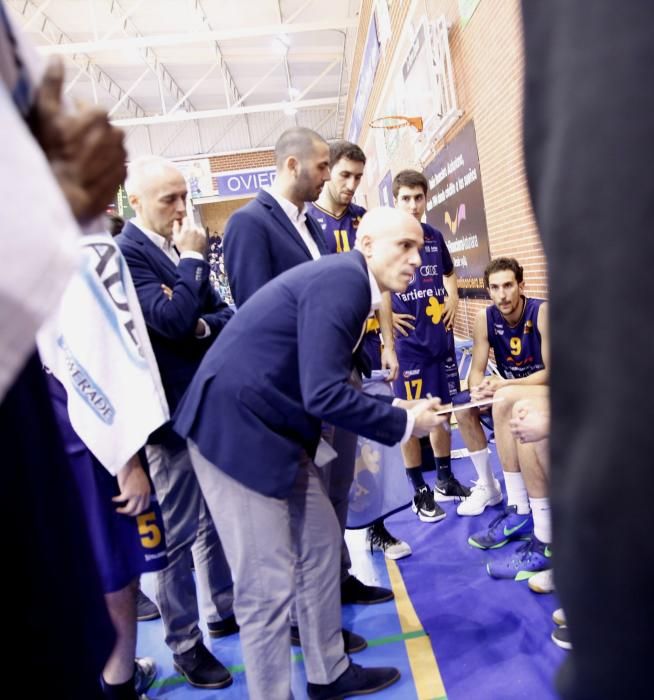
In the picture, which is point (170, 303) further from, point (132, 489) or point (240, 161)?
point (240, 161)

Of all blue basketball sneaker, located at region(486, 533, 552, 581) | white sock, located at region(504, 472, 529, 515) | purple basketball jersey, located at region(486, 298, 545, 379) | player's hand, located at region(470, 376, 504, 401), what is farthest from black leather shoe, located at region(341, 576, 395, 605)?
purple basketball jersey, located at region(486, 298, 545, 379)

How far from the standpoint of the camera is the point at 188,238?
213cm

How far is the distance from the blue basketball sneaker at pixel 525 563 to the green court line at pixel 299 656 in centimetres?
52

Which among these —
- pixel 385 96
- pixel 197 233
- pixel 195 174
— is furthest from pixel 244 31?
pixel 197 233

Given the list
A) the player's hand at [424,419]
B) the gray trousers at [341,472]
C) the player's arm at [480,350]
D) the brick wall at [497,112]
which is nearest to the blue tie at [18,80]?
the player's hand at [424,419]

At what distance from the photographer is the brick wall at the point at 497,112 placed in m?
4.69

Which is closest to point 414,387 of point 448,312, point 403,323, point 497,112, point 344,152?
point 403,323

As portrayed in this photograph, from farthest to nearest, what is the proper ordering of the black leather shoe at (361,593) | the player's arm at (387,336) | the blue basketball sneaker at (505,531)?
the player's arm at (387,336), the blue basketball sneaker at (505,531), the black leather shoe at (361,593)

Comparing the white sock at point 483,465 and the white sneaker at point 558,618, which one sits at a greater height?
the white sock at point 483,465

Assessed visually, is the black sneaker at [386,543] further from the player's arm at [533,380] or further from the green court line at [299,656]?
the player's arm at [533,380]

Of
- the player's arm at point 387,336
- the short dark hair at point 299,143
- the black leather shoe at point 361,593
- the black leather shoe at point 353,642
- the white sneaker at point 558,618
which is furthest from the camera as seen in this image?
the player's arm at point 387,336

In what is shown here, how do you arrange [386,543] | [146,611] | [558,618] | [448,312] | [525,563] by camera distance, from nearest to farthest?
[558,618], [525,563], [146,611], [386,543], [448,312]

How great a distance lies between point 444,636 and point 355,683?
0.49 metres

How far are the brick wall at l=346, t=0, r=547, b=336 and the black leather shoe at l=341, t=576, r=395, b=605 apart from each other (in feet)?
9.78
